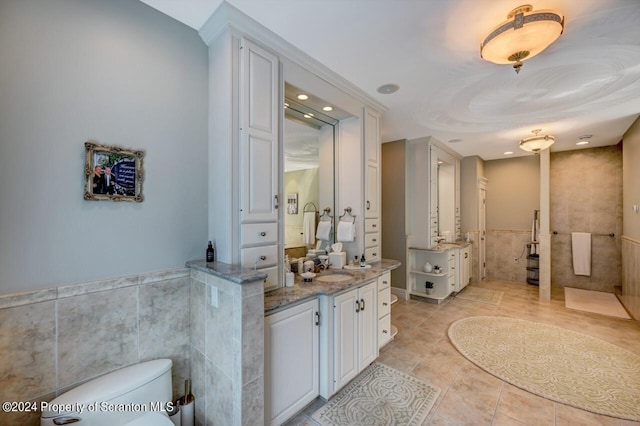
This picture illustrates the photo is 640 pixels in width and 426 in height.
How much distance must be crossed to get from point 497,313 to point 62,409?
4.92 m

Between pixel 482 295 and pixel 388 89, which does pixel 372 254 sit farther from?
pixel 482 295

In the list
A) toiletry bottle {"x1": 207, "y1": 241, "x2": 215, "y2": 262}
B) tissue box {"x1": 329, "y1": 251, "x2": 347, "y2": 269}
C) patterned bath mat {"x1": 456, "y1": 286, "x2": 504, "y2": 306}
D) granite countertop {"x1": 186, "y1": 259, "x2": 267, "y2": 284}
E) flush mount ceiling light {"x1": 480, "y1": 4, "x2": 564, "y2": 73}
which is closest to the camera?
granite countertop {"x1": 186, "y1": 259, "x2": 267, "y2": 284}

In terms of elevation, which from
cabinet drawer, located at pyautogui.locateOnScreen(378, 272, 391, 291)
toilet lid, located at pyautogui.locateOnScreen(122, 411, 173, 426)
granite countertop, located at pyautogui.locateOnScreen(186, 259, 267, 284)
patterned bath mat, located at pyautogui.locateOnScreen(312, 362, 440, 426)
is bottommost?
patterned bath mat, located at pyautogui.locateOnScreen(312, 362, 440, 426)

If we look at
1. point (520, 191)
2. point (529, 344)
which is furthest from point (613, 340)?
point (520, 191)

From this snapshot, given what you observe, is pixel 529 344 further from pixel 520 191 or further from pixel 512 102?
pixel 520 191

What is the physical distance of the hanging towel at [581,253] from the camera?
5145 mm

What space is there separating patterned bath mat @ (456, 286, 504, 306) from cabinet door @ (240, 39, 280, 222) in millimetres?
4445

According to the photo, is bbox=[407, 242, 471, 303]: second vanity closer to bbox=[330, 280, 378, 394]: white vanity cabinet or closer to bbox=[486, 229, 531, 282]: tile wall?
bbox=[486, 229, 531, 282]: tile wall

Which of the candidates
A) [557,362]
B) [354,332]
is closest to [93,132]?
[354,332]

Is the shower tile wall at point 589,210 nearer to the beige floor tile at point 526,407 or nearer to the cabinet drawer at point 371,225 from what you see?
the beige floor tile at point 526,407

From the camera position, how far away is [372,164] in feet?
10.1

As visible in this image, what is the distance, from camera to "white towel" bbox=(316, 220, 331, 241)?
3018 millimetres

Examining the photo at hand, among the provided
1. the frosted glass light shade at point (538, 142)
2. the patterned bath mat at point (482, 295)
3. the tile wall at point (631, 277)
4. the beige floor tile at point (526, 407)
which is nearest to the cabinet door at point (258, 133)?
the beige floor tile at point (526, 407)

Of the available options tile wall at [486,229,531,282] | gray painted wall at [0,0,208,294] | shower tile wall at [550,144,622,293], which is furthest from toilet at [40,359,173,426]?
shower tile wall at [550,144,622,293]
